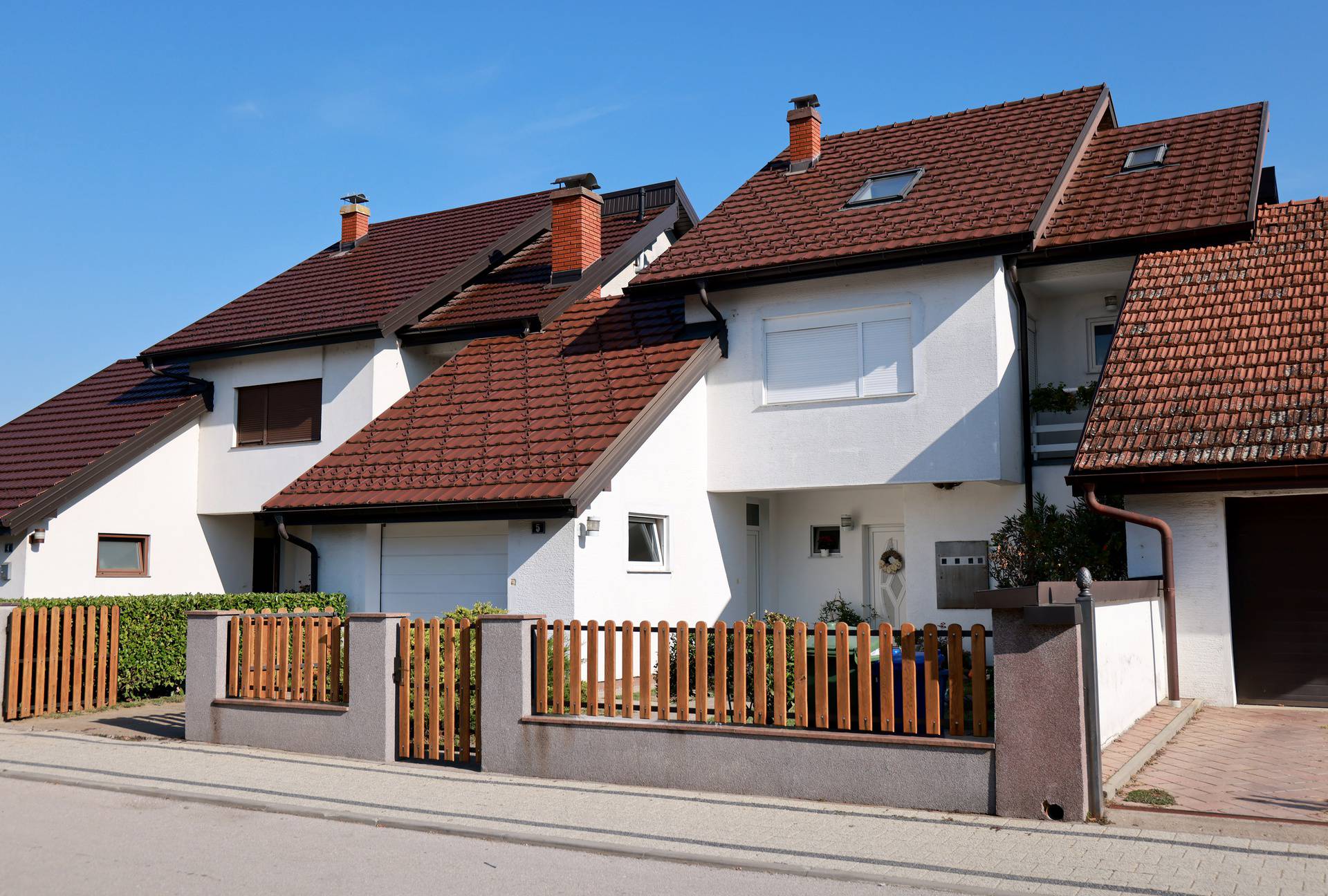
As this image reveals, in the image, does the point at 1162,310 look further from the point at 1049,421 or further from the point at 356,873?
the point at 356,873

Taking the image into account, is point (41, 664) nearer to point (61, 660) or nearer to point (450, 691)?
point (61, 660)

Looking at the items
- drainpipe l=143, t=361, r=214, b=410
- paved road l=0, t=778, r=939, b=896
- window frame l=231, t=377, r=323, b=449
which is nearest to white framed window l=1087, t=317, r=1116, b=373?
paved road l=0, t=778, r=939, b=896

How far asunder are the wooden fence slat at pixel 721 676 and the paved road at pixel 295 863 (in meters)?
2.08

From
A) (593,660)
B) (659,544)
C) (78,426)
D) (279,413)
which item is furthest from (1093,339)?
(78,426)

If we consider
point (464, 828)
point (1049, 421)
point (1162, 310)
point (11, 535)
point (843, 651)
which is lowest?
point (464, 828)

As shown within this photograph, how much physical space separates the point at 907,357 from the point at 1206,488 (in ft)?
14.2

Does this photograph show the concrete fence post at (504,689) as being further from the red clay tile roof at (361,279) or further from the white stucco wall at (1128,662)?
the red clay tile roof at (361,279)

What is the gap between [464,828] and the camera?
812cm

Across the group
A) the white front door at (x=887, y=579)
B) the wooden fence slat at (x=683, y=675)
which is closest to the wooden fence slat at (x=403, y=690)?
the wooden fence slat at (x=683, y=675)

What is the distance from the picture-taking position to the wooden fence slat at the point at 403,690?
1085 cm

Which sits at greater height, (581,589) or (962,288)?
(962,288)

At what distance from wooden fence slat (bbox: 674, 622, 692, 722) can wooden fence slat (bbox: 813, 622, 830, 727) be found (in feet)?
3.65

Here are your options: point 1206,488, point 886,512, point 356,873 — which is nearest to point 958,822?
point 356,873

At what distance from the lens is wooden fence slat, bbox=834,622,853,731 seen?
878 cm
